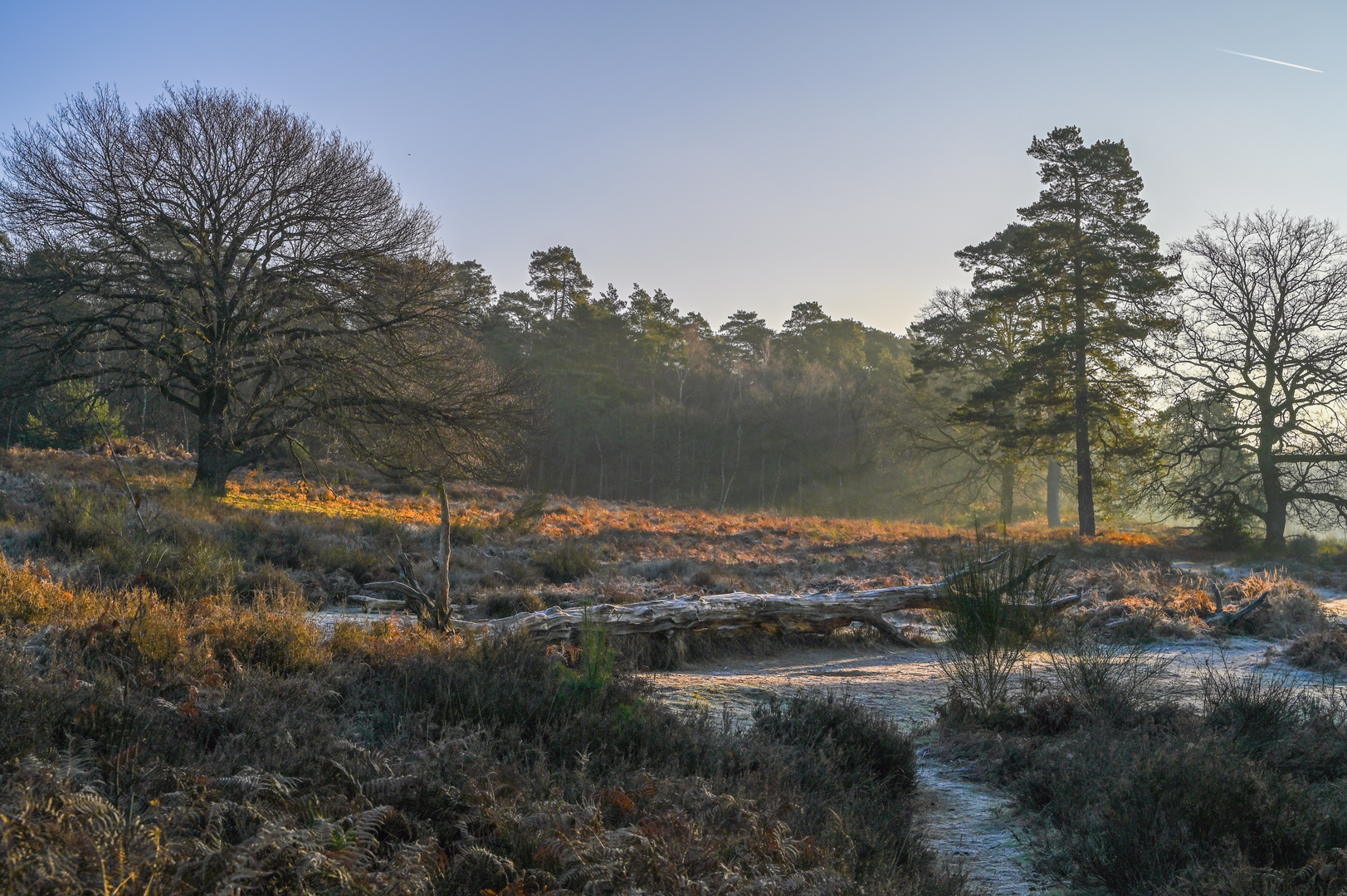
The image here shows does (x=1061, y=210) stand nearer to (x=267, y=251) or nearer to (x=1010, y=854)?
(x=267, y=251)

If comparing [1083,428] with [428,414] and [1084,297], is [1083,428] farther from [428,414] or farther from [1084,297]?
[428,414]

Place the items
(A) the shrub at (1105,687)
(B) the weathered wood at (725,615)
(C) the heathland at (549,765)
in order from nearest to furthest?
(C) the heathland at (549,765), (A) the shrub at (1105,687), (B) the weathered wood at (725,615)

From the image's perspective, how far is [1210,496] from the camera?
931 inches

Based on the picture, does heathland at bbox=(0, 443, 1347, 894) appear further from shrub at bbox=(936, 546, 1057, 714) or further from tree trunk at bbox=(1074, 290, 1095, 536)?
tree trunk at bbox=(1074, 290, 1095, 536)

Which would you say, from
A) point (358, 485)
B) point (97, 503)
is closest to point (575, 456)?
point (358, 485)

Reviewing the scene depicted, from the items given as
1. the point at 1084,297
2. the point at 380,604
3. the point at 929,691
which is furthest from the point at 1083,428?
the point at 380,604

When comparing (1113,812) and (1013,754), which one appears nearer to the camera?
(1113,812)

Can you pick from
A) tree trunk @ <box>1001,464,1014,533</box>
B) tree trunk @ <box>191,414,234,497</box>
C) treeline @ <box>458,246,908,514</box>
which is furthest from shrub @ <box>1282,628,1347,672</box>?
treeline @ <box>458,246,908,514</box>

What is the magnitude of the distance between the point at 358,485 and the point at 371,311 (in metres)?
8.75

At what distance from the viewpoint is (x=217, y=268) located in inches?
748

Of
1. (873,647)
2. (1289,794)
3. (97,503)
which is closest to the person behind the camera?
(1289,794)

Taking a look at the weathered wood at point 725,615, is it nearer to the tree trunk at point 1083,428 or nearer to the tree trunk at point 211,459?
the tree trunk at point 211,459

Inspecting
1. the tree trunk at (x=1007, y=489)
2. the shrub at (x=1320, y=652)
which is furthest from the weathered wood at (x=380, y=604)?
the tree trunk at (x=1007, y=489)

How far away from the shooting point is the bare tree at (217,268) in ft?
57.7
